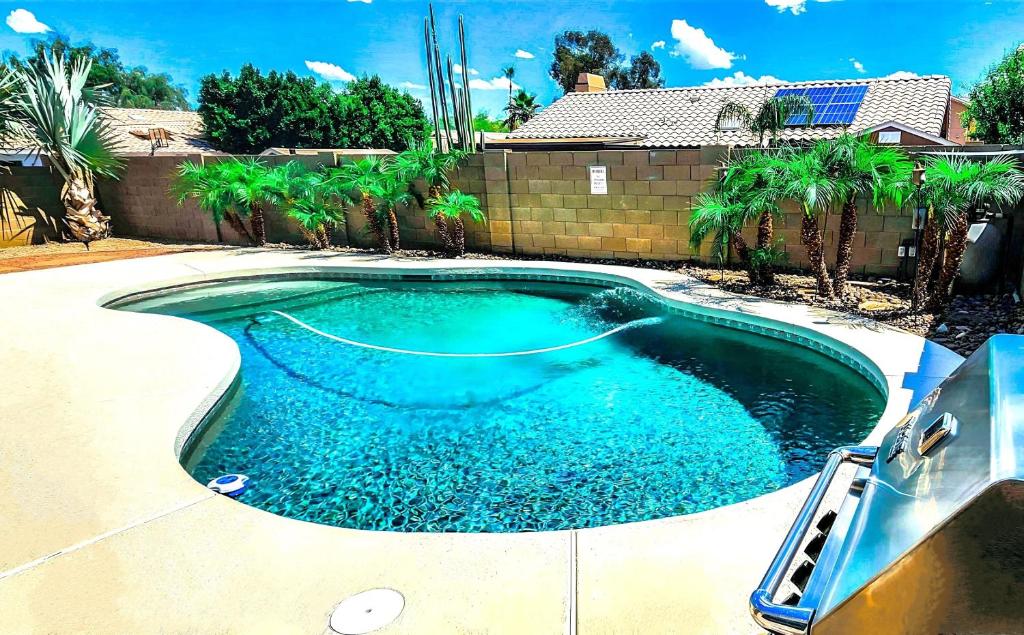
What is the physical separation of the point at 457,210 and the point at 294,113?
32.7 metres

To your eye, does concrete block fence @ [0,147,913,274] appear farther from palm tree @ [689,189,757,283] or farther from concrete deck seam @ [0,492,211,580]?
concrete deck seam @ [0,492,211,580]

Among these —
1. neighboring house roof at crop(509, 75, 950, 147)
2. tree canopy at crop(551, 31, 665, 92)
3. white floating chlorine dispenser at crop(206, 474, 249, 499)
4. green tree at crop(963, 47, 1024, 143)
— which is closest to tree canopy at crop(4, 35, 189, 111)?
tree canopy at crop(551, 31, 665, 92)

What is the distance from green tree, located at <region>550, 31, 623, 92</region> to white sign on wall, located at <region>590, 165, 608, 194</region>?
4735 centimetres

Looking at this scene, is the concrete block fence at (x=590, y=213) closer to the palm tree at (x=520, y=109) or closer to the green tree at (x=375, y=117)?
the green tree at (x=375, y=117)

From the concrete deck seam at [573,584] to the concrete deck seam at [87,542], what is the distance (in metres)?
1.97

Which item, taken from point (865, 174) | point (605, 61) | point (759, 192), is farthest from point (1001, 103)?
point (605, 61)

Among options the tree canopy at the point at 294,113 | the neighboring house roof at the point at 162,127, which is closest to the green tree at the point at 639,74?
the tree canopy at the point at 294,113

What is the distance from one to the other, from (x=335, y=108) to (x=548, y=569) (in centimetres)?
4066

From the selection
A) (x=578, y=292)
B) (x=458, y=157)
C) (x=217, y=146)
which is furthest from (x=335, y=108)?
(x=578, y=292)

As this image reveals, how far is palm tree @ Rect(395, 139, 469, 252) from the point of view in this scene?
33.8 ft

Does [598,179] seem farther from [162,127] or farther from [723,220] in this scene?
[162,127]

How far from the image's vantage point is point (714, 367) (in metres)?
5.78

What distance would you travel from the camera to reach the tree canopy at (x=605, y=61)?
5394cm

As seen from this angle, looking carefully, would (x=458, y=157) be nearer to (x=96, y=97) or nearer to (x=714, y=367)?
(x=714, y=367)
